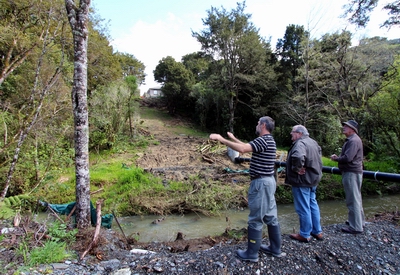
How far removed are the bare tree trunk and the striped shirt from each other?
3047 millimetres

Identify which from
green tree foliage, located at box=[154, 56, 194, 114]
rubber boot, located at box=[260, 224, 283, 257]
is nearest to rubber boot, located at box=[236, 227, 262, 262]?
rubber boot, located at box=[260, 224, 283, 257]

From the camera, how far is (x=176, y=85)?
26.1 m

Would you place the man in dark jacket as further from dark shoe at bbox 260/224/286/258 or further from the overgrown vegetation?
the overgrown vegetation

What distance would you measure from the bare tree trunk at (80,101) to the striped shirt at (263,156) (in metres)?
3.05

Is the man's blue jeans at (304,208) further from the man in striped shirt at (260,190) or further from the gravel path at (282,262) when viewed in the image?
the man in striped shirt at (260,190)

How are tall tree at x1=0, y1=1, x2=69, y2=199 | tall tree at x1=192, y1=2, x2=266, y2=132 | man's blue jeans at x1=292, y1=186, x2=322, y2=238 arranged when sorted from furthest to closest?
tall tree at x1=192, y1=2, x2=266, y2=132
tall tree at x1=0, y1=1, x2=69, y2=199
man's blue jeans at x1=292, y1=186, x2=322, y2=238

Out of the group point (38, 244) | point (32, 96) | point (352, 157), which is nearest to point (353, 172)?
point (352, 157)

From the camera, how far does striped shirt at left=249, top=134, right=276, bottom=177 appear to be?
2.97 meters

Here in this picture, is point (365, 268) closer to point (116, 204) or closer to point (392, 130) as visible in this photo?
point (116, 204)

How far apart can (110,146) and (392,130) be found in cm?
1368

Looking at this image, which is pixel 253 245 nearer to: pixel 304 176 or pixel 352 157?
pixel 304 176

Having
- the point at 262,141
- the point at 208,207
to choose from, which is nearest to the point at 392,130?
the point at 208,207

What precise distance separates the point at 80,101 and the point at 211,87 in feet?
65.6

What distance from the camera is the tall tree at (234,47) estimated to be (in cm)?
1959
